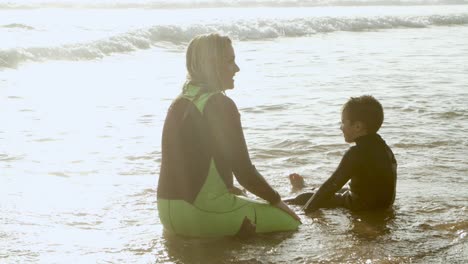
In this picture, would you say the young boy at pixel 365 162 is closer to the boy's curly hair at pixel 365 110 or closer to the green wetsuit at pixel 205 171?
the boy's curly hair at pixel 365 110

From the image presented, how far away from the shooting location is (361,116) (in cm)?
612

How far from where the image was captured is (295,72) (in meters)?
16.3

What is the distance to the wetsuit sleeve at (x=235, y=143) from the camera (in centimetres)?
515

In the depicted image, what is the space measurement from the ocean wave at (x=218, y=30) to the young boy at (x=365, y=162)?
40.6 feet

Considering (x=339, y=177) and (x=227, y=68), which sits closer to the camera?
(x=227, y=68)

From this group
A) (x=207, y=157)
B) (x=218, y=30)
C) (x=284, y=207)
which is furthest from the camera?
(x=218, y=30)

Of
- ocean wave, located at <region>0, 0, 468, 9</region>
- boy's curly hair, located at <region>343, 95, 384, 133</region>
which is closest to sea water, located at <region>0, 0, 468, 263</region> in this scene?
boy's curly hair, located at <region>343, 95, 384, 133</region>

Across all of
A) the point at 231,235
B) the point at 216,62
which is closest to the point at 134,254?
the point at 231,235

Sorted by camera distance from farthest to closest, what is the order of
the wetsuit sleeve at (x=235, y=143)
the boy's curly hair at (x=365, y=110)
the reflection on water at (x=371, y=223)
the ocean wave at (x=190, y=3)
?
the ocean wave at (x=190, y=3) < the boy's curly hair at (x=365, y=110) < the reflection on water at (x=371, y=223) < the wetsuit sleeve at (x=235, y=143)

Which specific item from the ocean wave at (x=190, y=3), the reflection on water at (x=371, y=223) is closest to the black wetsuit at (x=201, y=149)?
the reflection on water at (x=371, y=223)

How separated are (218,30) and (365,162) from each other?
71.0 ft

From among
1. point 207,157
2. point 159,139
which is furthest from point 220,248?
point 159,139

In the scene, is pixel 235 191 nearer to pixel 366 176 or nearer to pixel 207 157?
pixel 207 157

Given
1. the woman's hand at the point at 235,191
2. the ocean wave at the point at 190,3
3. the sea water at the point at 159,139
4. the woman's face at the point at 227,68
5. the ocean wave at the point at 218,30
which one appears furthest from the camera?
the ocean wave at the point at 190,3
